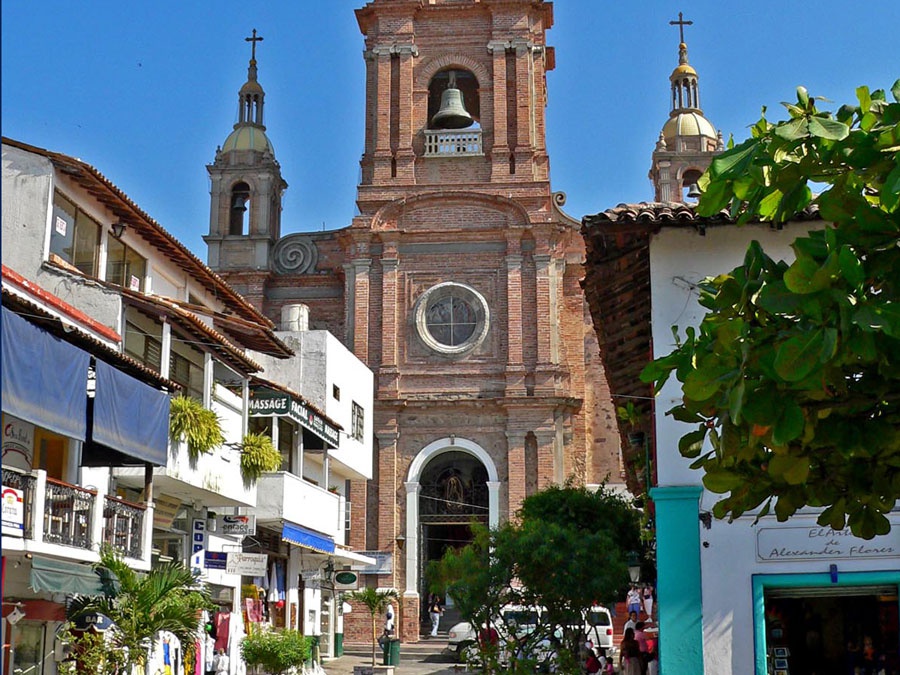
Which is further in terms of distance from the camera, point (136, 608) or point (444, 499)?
point (444, 499)

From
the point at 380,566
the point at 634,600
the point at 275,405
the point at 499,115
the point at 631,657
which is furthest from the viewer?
the point at 499,115

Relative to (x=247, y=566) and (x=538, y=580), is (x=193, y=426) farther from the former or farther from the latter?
(x=538, y=580)

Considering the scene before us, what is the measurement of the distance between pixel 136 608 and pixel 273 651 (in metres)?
6.59

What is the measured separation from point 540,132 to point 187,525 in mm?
22638

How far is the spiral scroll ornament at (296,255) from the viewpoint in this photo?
1692 inches

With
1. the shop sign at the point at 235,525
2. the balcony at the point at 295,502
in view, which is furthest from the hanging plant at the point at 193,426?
the balcony at the point at 295,502

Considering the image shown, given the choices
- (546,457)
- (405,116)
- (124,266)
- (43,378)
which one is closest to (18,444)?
(43,378)

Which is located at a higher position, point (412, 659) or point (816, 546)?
point (816, 546)

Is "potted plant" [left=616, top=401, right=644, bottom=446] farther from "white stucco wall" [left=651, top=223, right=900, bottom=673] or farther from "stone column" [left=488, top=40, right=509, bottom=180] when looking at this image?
"stone column" [left=488, top=40, right=509, bottom=180]

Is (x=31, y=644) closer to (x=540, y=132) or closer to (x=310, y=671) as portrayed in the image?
(x=310, y=671)

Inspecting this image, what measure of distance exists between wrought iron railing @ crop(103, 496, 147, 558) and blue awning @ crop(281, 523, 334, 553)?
7521mm

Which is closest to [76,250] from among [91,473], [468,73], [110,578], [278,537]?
[91,473]

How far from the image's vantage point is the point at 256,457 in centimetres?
2486

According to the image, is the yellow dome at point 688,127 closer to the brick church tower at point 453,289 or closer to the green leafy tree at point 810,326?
the brick church tower at point 453,289
